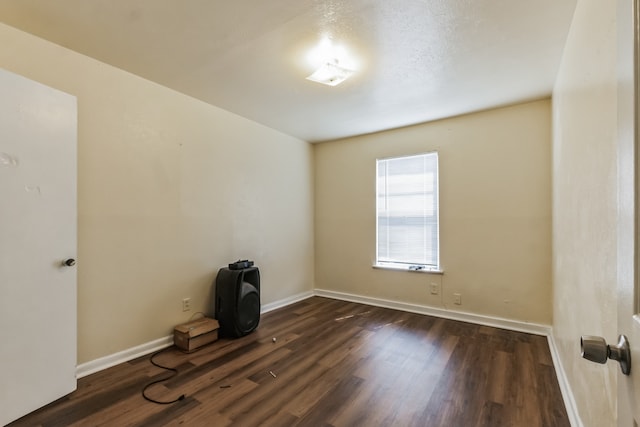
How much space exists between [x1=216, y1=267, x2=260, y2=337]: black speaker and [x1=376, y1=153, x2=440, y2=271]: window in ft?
6.39

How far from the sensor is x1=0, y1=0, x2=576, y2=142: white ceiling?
1803 millimetres

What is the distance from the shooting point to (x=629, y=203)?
0.59m

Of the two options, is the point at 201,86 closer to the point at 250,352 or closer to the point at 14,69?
the point at 14,69

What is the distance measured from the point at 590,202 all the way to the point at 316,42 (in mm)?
1946

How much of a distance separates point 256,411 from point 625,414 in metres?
1.84

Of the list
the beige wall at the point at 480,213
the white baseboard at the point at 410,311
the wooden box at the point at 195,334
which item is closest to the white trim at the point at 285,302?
the white baseboard at the point at 410,311

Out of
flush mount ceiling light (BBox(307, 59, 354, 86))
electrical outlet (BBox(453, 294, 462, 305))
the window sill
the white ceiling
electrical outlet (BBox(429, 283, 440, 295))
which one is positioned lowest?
electrical outlet (BBox(453, 294, 462, 305))

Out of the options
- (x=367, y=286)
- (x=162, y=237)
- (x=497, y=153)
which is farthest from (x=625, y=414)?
(x=367, y=286)

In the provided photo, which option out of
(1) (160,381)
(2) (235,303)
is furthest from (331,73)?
(1) (160,381)

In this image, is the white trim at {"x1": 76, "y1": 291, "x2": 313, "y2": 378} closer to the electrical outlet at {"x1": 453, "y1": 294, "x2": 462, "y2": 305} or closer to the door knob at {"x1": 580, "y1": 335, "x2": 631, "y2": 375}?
the door knob at {"x1": 580, "y1": 335, "x2": 631, "y2": 375}

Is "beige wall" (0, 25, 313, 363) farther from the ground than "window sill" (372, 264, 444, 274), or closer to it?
farther from the ground

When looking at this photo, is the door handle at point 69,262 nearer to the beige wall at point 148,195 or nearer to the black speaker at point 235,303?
the beige wall at point 148,195

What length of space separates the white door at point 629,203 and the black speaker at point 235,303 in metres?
2.82

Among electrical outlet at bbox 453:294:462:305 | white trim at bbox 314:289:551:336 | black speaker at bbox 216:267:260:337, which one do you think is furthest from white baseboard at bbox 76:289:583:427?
black speaker at bbox 216:267:260:337
